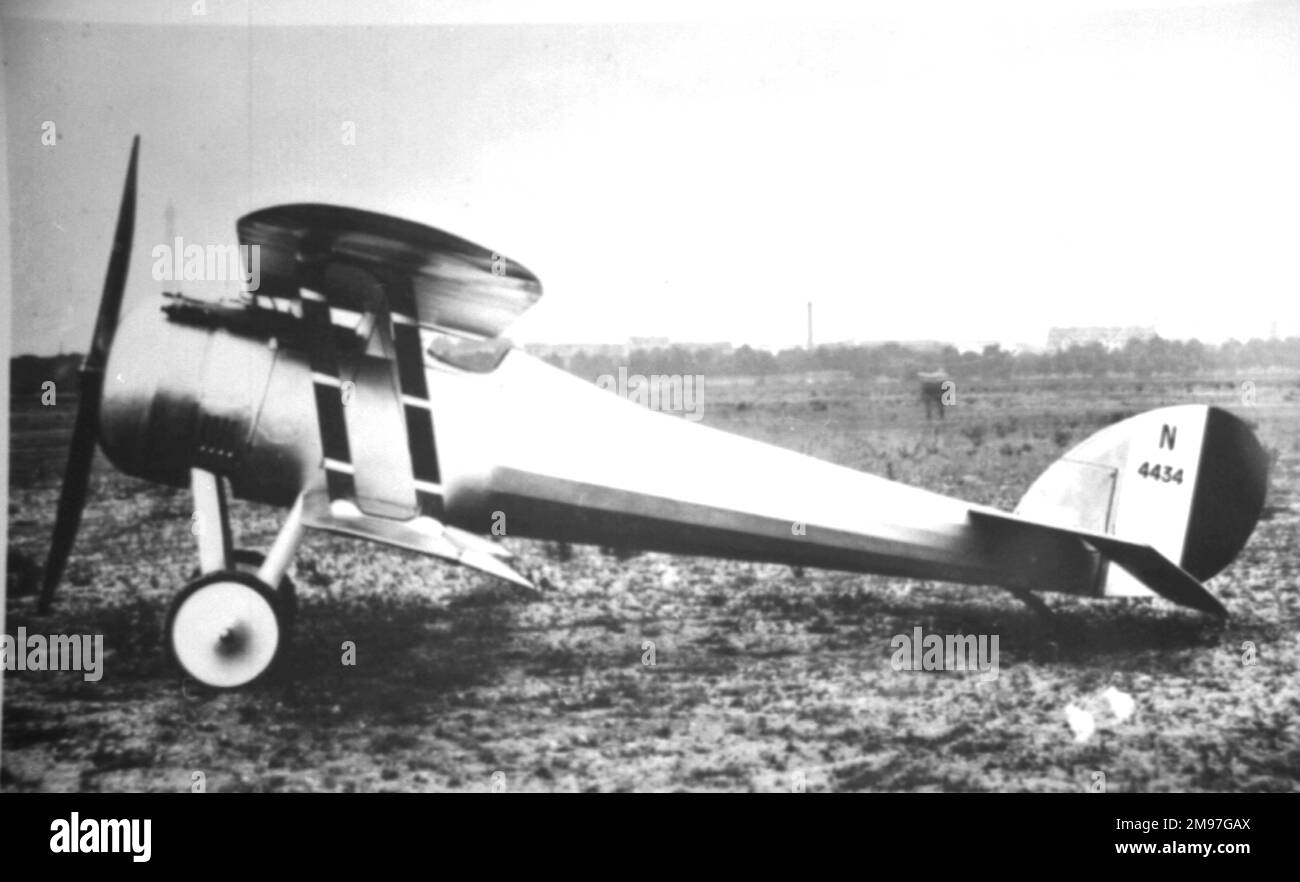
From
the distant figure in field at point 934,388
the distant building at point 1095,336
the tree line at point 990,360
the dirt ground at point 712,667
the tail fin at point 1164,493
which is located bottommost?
the dirt ground at point 712,667

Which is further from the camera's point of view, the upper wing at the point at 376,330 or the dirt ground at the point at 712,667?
the dirt ground at the point at 712,667

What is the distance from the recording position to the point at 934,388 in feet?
10.1

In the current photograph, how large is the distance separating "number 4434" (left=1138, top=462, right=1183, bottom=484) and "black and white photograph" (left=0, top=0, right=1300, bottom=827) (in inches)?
0.7

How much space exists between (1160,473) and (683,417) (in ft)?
4.27

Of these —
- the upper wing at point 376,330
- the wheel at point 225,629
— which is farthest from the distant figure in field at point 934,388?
the wheel at point 225,629

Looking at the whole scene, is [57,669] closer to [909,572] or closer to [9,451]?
[9,451]

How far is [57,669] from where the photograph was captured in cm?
304

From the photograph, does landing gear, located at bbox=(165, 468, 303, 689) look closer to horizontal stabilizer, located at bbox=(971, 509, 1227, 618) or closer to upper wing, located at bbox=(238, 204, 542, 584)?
upper wing, located at bbox=(238, 204, 542, 584)

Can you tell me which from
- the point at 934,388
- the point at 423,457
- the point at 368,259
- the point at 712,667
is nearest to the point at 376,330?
the point at 368,259

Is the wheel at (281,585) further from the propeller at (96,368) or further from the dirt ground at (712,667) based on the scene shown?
the propeller at (96,368)

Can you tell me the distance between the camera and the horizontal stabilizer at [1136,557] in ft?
9.78

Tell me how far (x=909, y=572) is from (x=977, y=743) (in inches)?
20.0

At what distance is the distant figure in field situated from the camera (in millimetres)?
3066

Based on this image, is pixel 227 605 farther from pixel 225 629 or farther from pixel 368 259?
pixel 368 259
